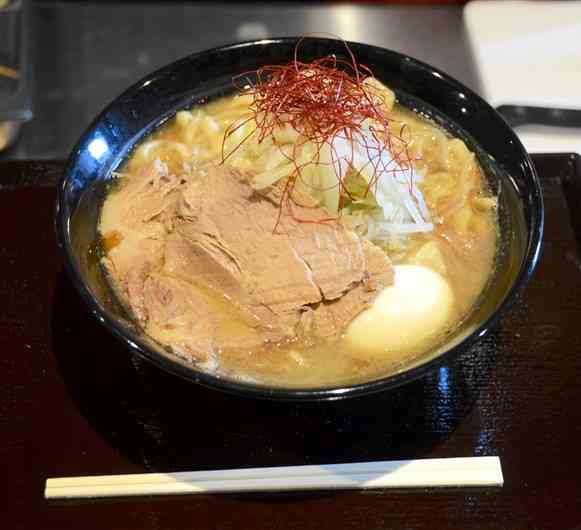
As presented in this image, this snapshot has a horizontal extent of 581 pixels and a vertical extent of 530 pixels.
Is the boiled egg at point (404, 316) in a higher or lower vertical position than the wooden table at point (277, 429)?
higher

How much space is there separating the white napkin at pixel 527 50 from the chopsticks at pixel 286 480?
191 cm

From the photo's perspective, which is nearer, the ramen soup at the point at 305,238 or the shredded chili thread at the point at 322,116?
the ramen soup at the point at 305,238

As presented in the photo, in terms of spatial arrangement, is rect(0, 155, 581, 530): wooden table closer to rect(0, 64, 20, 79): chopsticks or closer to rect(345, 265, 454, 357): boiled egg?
rect(345, 265, 454, 357): boiled egg

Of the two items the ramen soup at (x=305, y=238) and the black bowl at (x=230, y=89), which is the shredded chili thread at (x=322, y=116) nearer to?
the ramen soup at (x=305, y=238)

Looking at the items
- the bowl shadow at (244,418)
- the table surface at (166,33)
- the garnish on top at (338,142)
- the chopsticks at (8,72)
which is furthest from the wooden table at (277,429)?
the table surface at (166,33)

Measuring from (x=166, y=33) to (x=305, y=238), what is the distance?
7.78ft

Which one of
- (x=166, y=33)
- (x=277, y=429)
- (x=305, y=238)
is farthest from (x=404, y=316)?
(x=166, y=33)

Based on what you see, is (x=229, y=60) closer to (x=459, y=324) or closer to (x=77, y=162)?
(x=77, y=162)

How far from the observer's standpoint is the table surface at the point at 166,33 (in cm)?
339

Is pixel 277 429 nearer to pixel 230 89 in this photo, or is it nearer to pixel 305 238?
pixel 305 238

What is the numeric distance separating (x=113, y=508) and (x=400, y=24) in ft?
9.95

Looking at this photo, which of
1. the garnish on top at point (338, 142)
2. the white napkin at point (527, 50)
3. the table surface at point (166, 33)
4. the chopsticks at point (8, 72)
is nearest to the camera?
the garnish on top at point (338, 142)

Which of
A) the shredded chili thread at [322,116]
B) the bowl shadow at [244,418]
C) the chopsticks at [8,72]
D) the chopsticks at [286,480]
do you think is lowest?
the chopsticks at [286,480]

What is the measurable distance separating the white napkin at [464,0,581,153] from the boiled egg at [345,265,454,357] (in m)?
1.56
